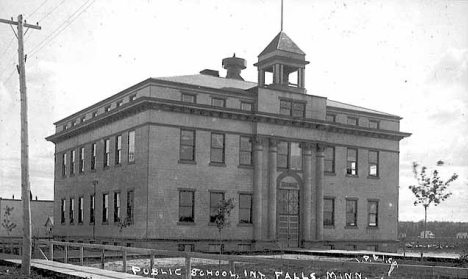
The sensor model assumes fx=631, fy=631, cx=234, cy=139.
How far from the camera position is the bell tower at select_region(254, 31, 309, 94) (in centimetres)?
4672

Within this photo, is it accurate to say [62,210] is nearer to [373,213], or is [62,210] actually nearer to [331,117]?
[331,117]

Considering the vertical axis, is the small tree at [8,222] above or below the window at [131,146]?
below

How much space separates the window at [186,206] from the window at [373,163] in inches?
662

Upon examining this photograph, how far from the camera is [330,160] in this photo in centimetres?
4850

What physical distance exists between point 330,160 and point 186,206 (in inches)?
518

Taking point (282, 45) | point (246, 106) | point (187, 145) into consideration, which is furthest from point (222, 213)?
point (282, 45)

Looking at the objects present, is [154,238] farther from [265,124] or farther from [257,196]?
[265,124]

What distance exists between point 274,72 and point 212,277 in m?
29.1

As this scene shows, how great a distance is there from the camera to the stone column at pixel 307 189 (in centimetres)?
4594

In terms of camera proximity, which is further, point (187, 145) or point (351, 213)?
point (351, 213)

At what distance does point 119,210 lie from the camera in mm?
43844

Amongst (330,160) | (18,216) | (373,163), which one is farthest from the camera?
(18,216)

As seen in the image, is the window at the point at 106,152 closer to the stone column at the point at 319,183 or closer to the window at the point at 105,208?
the window at the point at 105,208

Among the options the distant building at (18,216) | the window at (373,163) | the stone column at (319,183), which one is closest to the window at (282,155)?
the stone column at (319,183)
